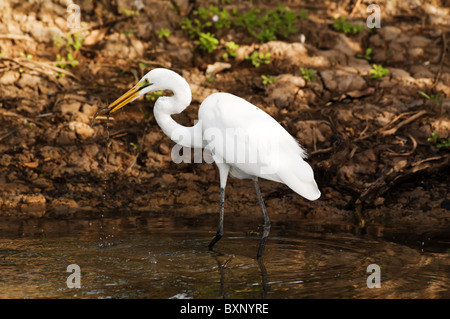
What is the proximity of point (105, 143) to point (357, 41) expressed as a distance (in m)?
3.97

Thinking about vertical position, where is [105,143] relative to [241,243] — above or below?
above

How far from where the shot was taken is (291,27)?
9.32 metres

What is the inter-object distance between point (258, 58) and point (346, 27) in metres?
1.46

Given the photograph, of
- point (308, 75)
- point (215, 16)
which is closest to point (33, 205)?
point (308, 75)

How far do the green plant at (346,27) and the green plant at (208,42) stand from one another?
180 cm

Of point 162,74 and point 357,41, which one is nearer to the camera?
point 162,74

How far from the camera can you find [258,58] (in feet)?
29.5

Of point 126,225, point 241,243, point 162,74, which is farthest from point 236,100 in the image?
point 126,225

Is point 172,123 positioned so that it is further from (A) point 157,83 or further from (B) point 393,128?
(B) point 393,128

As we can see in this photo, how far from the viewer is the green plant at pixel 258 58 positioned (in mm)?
8938

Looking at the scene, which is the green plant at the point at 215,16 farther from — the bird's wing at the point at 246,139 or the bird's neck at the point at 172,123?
the bird's wing at the point at 246,139

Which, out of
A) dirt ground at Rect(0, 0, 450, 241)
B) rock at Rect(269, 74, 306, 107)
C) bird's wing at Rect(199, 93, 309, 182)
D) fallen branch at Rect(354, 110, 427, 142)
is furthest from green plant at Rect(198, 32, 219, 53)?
bird's wing at Rect(199, 93, 309, 182)
